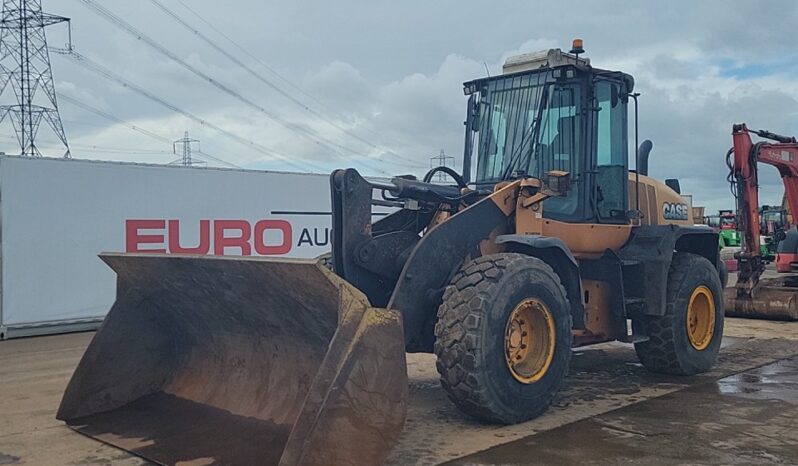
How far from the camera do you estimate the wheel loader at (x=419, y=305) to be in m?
4.26

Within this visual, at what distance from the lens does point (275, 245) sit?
490 inches

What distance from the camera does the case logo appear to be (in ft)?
25.5

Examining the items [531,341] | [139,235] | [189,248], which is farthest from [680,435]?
[139,235]

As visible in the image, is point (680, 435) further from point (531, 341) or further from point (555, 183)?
point (555, 183)

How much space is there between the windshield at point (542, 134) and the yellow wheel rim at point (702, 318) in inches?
76.1

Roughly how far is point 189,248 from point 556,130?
6.70 metres

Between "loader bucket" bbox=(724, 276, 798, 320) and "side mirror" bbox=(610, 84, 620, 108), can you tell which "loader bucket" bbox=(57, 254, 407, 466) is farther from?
"loader bucket" bbox=(724, 276, 798, 320)

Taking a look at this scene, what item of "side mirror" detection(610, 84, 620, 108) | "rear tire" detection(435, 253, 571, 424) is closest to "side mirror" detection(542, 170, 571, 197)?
"rear tire" detection(435, 253, 571, 424)

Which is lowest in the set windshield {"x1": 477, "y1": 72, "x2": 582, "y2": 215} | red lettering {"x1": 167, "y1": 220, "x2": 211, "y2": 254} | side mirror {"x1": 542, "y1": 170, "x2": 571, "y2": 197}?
red lettering {"x1": 167, "y1": 220, "x2": 211, "y2": 254}

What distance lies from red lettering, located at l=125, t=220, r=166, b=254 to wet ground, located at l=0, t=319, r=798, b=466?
3.05 m

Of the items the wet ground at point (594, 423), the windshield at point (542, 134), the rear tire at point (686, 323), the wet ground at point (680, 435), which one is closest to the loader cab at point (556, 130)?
the windshield at point (542, 134)

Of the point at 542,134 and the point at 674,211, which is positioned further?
the point at 674,211

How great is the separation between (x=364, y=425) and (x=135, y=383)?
2434 mm

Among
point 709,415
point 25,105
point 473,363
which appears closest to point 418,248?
point 473,363
